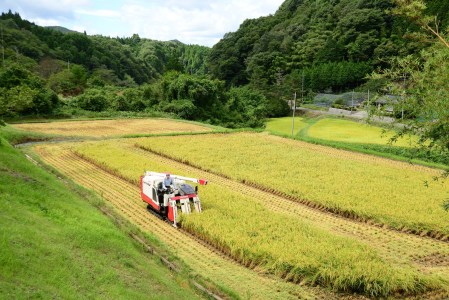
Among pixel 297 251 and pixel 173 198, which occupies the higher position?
pixel 173 198

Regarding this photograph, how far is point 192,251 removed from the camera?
38.8 feet

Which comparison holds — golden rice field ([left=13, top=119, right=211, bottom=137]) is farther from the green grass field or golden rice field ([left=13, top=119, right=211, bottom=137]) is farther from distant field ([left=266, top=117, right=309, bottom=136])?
distant field ([left=266, top=117, right=309, bottom=136])

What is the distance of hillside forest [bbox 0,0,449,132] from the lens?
44156 mm

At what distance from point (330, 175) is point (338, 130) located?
918 inches

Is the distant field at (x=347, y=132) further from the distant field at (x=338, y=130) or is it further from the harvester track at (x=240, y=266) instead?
the harvester track at (x=240, y=266)

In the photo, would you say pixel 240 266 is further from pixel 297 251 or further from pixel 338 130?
pixel 338 130

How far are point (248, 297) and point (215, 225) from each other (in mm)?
3744

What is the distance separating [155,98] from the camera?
51844 millimetres

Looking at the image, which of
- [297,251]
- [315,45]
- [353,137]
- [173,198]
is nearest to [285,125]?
[353,137]

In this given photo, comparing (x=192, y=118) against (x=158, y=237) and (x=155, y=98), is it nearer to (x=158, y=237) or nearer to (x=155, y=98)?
(x=155, y=98)

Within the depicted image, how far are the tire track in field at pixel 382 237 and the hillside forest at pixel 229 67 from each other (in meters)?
15.8

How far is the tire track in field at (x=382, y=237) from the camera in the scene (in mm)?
11545

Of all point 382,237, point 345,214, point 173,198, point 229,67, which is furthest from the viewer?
point 229,67

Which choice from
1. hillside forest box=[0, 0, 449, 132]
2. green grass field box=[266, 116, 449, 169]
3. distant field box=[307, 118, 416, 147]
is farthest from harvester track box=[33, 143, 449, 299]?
distant field box=[307, 118, 416, 147]
